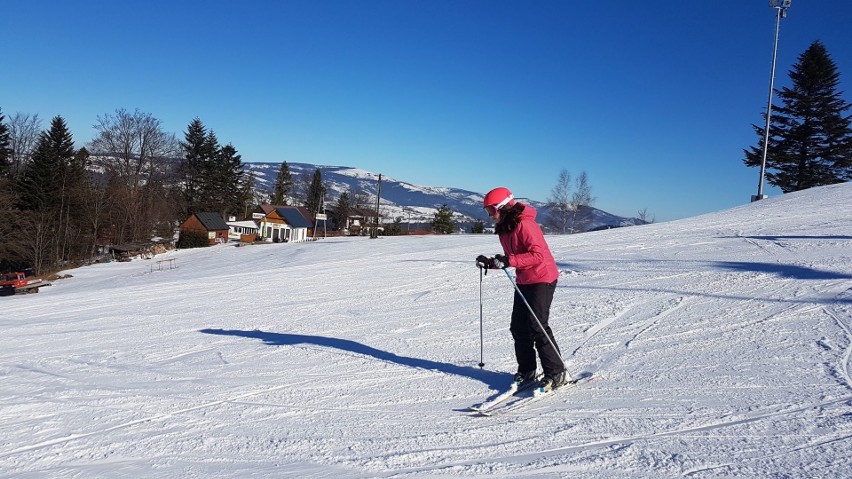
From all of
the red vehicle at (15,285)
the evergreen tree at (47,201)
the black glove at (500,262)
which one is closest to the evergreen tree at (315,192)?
the evergreen tree at (47,201)

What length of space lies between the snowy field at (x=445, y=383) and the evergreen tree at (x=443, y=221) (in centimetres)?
5870

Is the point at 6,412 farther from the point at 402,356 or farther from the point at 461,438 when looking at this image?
the point at 461,438

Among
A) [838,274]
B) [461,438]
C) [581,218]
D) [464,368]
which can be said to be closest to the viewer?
[461,438]

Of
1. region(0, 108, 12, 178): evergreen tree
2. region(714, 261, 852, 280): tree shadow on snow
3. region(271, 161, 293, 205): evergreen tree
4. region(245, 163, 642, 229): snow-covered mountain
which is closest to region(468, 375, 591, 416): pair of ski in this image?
region(714, 261, 852, 280): tree shadow on snow

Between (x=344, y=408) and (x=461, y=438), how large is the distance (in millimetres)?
1247

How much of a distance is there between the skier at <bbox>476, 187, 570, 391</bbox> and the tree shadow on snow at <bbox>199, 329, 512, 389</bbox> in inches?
22.2

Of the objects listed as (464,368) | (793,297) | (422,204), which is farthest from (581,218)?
(422,204)

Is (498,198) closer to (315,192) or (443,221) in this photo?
(443,221)

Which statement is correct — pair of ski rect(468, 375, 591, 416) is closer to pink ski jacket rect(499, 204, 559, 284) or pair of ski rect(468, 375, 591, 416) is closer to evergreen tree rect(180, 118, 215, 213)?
pink ski jacket rect(499, 204, 559, 284)

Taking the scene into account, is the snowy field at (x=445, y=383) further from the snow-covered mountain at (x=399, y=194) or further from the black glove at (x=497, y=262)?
the snow-covered mountain at (x=399, y=194)

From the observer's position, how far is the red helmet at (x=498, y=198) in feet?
15.3

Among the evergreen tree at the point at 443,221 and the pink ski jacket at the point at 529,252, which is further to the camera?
the evergreen tree at the point at 443,221

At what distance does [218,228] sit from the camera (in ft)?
188

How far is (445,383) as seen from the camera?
5.09 metres
